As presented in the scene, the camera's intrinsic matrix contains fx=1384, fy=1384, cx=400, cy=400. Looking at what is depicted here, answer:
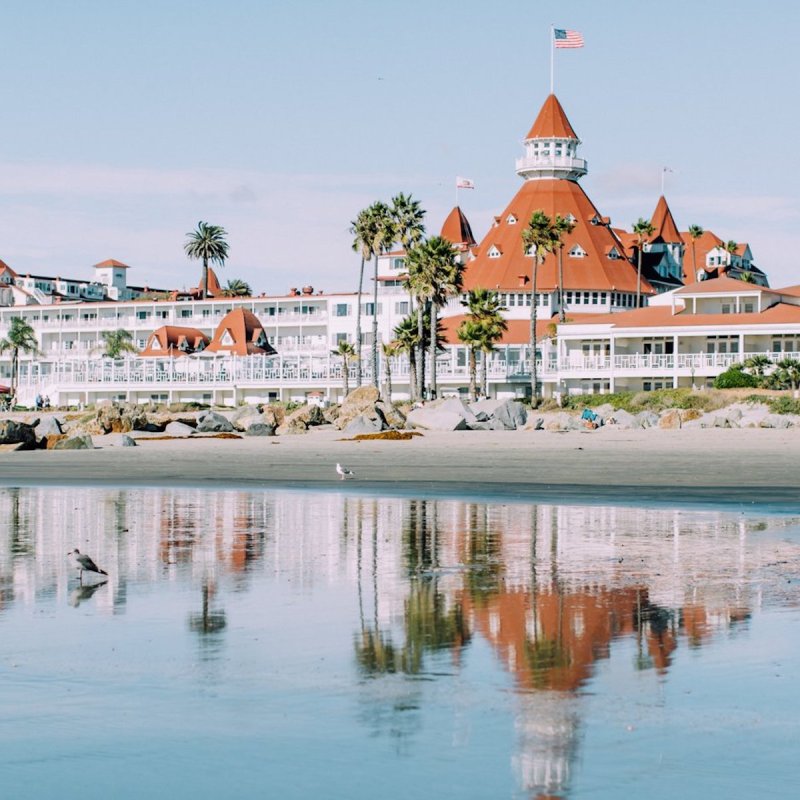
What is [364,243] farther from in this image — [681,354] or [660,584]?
[660,584]

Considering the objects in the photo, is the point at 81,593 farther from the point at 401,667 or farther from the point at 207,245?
the point at 207,245

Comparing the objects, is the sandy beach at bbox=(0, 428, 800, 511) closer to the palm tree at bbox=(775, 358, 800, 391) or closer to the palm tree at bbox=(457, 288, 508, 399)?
the palm tree at bbox=(775, 358, 800, 391)

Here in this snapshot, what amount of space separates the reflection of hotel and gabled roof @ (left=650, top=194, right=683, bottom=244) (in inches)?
6.4

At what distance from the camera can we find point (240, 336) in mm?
115062

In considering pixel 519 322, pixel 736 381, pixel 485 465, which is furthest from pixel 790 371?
pixel 485 465

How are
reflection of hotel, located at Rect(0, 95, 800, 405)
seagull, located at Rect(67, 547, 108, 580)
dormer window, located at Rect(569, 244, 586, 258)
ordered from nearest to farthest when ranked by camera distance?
seagull, located at Rect(67, 547, 108, 580)
reflection of hotel, located at Rect(0, 95, 800, 405)
dormer window, located at Rect(569, 244, 586, 258)

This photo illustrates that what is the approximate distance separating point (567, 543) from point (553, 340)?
76786mm

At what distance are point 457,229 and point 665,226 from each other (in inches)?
773

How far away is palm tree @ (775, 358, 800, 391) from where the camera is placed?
69.4 meters

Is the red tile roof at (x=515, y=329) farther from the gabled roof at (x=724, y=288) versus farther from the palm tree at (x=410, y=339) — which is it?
the gabled roof at (x=724, y=288)

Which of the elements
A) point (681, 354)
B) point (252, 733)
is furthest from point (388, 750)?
point (681, 354)

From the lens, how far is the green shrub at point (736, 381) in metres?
70.9

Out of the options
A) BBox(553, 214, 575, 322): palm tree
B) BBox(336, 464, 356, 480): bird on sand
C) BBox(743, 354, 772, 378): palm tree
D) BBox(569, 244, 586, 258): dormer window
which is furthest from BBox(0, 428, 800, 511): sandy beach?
BBox(569, 244, 586, 258): dormer window

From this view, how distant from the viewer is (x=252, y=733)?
24.7ft
